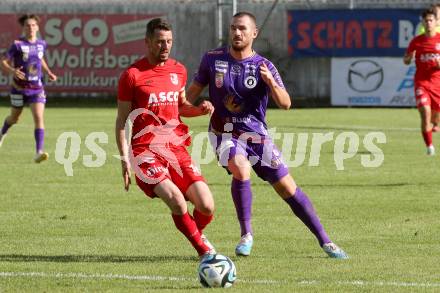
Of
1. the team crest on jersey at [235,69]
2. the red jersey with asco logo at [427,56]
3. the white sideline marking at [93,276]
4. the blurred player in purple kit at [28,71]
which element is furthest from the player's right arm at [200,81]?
the red jersey with asco logo at [427,56]

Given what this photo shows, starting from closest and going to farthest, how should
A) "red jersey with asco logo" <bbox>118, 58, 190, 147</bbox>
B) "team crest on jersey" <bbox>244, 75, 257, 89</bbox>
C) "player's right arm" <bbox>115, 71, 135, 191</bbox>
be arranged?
"player's right arm" <bbox>115, 71, 135, 191</bbox> < "red jersey with asco logo" <bbox>118, 58, 190, 147</bbox> < "team crest on jersey" <bbox>244, 75, 257, 89</bbox>

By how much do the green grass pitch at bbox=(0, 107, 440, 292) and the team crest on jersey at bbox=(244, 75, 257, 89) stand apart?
4.68 ft

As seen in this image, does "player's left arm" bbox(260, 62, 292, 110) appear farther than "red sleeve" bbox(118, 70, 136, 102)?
Yes

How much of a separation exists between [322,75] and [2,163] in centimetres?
1583

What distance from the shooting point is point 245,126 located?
9680mm

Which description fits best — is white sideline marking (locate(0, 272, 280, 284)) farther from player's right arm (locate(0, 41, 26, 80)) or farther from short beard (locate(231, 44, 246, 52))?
player's right arm (locate(0, 41, 26, 80))

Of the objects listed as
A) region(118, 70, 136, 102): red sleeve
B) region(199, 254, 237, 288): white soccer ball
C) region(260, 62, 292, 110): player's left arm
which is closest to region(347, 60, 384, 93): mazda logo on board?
region(260, 62, 292, 110): player's left arm

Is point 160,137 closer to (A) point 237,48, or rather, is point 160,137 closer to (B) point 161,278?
(A) point 237,48

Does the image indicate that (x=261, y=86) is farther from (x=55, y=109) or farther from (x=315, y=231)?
(x=55, y=109)

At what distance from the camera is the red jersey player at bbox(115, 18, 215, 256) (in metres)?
8.87

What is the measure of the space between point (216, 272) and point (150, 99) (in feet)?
5.74

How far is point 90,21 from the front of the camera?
33.7 m

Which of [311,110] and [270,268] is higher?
[270,268]

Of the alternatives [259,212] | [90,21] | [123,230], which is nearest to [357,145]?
[259,212]
